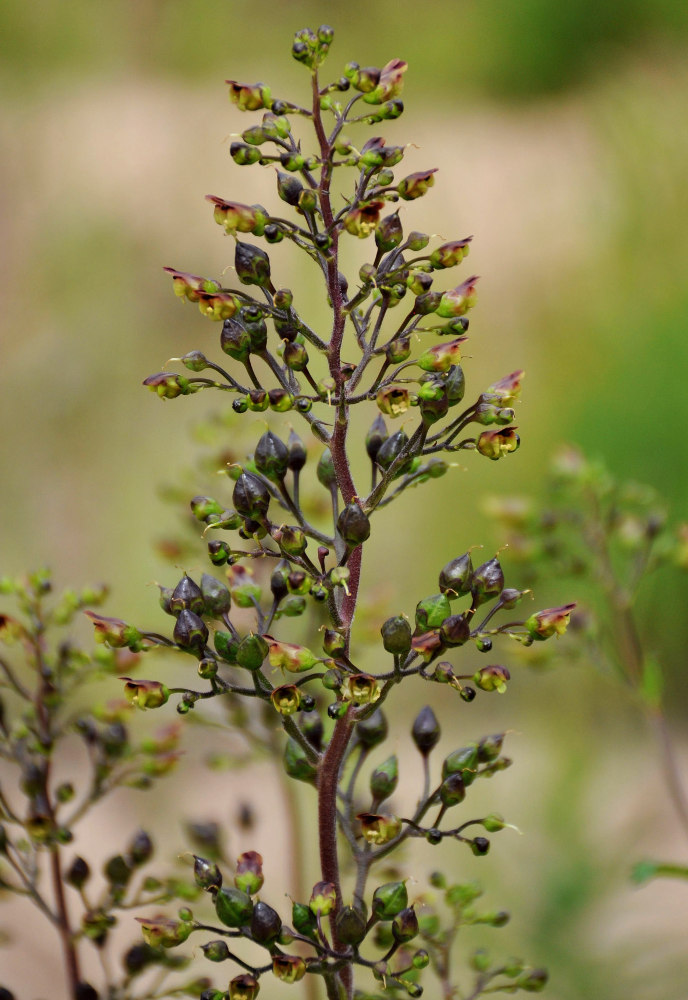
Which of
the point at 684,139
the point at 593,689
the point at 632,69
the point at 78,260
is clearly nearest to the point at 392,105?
the point at 593,689

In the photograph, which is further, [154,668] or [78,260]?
[78,260]

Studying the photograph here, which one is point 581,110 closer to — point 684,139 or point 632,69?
point 632,69

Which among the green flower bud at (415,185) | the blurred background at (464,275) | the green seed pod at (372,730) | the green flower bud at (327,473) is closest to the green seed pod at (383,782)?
the green seed pod at (372,730)

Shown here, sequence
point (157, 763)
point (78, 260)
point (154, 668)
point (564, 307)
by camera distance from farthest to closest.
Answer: point (78, 260), point (564, 307), point (154, 668), point (157, 763)

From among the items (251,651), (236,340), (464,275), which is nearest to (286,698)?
(251,651)

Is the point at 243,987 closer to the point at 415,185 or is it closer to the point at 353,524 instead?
the point at 353,524

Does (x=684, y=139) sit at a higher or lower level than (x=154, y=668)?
higher
